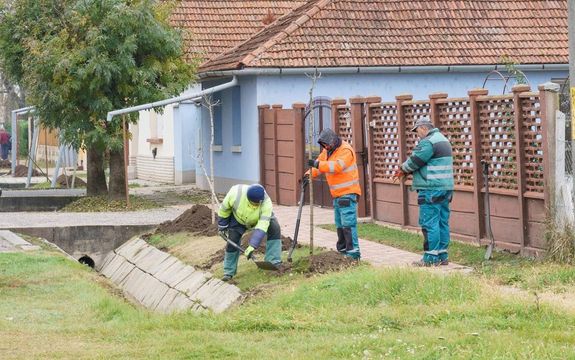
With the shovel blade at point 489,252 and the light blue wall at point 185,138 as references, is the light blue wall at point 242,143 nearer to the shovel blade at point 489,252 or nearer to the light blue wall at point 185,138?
the light blue wall at point 185,138

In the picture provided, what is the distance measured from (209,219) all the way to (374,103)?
10.6ft

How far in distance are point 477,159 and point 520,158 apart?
134 cm

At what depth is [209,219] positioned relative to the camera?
2073 centimetres

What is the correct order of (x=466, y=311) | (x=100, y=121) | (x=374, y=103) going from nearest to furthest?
(x=466, y=311), (x=374, y=103), (x=100, y=121)

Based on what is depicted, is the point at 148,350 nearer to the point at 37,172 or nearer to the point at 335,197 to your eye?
the point at 335,197

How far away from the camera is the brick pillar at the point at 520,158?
49.8 feet

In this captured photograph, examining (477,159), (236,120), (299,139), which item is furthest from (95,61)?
(477,159)

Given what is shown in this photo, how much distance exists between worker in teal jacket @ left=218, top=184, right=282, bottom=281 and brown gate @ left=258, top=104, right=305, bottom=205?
9.64 m

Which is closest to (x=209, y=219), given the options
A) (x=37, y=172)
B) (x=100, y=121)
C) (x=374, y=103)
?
(x=374, y=103)

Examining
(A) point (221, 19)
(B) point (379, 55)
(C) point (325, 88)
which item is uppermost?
(A) point (221, 19)

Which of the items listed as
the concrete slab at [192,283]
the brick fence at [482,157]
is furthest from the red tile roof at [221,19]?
the concrete slab at [192,283]

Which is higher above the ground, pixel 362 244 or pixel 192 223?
pixel 192 223

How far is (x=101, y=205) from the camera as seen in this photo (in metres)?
25.8

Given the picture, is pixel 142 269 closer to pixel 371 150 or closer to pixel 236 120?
pixel 371 150
